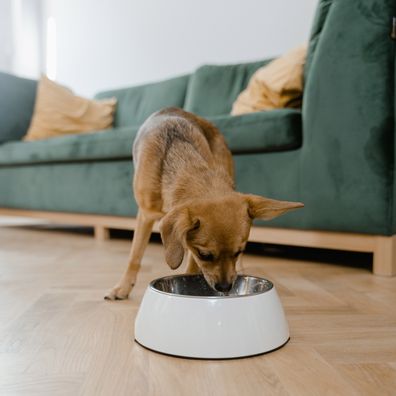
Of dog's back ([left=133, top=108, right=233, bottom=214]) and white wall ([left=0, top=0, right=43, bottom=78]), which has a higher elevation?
white wall ([left=0, top=0, right=43, bottom=78])

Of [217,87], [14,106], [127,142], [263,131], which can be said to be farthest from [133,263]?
[14,106]

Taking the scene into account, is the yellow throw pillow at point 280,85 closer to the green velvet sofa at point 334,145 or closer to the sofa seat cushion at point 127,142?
the green velvet sofa at point 334,145

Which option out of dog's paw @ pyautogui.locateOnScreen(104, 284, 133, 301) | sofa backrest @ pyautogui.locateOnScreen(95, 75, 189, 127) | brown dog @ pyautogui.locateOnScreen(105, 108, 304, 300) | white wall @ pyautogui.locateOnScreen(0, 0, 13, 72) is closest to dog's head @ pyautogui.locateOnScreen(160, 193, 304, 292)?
brown dog @ pyautogui.locateOnScreen(105, 108, 304, 300)

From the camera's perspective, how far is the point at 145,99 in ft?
13.3

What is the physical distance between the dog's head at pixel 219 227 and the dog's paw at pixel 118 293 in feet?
1.27

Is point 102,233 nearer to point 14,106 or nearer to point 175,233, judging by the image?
point 14,106

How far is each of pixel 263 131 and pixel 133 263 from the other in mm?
914

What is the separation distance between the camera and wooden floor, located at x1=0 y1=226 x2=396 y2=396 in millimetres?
908

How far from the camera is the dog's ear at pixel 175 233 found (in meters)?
1.20

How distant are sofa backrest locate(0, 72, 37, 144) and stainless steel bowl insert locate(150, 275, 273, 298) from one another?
9.53 feet

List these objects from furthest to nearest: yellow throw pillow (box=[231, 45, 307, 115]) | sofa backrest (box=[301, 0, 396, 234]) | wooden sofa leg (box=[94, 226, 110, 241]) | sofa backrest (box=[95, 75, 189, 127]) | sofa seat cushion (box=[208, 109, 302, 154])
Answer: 1. sofa backrest (box=[95, 75, 189, 127])
2. wooden sofa leg (box=[94, 226, 110, 241])
3. yellow throw pillow (box=[231, 45, 307, 115])
4. sofa seat cushion (box=[208, 109, 302, 154])
5. sofa backrest (box=[301, 0, 396, 234])

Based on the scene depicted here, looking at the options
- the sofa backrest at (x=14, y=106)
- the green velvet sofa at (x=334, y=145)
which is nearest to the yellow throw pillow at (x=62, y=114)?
the sofa backrest at (x=14, y=106)

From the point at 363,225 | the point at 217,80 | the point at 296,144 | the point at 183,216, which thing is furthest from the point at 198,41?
the point at 183,216

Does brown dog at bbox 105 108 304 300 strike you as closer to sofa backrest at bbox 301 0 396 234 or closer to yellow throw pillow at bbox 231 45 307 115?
sofa backrest at bbox 301 0 396 234
